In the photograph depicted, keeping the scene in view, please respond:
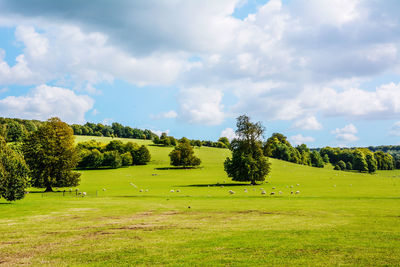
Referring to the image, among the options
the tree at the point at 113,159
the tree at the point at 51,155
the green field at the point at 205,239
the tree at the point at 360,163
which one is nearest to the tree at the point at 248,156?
the tree at the point at 51,155

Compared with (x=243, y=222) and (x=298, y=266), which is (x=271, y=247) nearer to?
(x=298, y=266)

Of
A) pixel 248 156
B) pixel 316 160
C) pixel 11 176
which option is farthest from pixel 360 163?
pixel 11 176

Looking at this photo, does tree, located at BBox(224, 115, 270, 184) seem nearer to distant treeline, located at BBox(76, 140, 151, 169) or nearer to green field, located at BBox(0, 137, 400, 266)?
green field, located at BBox(0, 137, 400, 266)

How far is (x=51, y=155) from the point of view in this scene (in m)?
56.2

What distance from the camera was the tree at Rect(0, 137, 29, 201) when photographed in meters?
32.6

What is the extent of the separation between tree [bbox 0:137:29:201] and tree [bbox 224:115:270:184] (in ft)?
168

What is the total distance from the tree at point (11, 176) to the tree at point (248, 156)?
168ft

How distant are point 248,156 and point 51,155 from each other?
1792 inches

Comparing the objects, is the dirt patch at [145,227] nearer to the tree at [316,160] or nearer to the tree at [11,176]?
the tree at [11,176]

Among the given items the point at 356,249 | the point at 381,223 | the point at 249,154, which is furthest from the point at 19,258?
the point at 249,154

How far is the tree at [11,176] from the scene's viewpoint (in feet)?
107

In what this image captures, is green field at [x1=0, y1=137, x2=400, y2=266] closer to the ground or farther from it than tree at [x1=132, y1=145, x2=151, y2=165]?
closer to the ground

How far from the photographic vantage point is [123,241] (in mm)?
15336

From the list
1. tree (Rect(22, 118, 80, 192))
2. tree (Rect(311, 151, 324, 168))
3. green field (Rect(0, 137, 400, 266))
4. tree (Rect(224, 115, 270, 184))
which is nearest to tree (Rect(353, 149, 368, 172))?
tree (Rect(311, 151, 324, 168))
